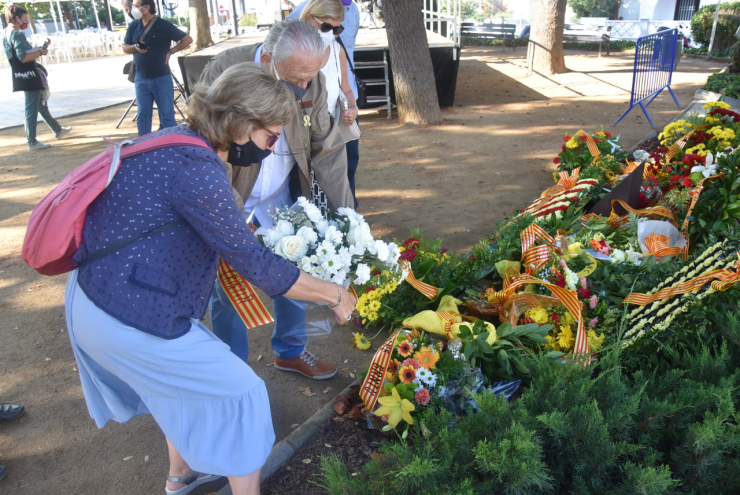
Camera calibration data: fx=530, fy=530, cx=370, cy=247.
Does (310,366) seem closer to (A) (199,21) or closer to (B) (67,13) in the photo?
(A) (199,21)

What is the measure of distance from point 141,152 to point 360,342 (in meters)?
1.99

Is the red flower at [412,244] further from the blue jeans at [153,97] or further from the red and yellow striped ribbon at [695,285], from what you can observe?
the blue jeans at [153,97]

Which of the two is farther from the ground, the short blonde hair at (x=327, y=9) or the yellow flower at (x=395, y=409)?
the short blonde hair at (x=327, y=9)

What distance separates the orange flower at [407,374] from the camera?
2.36 meters

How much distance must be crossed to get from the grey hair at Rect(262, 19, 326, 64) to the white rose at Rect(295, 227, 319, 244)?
2.55ft

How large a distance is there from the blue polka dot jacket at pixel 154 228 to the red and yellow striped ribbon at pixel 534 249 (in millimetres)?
2025

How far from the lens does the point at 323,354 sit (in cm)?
330

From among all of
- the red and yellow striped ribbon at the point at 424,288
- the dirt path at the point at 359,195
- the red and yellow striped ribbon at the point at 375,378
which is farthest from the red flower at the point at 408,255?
the red and yellow striped ribbon at the point at 375,378

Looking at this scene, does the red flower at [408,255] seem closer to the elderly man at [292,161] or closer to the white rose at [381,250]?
the elderly man at [292,161]

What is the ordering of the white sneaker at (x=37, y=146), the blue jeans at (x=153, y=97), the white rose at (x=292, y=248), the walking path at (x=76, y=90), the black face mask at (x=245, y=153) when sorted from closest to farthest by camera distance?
the black face mask at (x=245, y=153) → the white rose at (x=292, y=248) → the blue jeans at (x=153, y=97) → the white sneaker at (x=37, y=146) → the walking path at (x=76, y=90)

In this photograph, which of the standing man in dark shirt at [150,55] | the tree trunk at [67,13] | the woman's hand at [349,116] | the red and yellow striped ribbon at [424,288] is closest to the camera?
the red and yellow striped ribbon at [424,288]

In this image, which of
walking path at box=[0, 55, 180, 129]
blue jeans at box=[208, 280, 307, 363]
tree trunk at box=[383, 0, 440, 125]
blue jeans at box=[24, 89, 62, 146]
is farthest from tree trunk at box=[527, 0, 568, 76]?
blue jeans at box=[208, 280, 307, 363]

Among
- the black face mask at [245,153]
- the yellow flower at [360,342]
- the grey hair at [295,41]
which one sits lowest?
the yellow flower at [360,342]

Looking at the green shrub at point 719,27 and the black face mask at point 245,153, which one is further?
the green shrub at point 719,27
